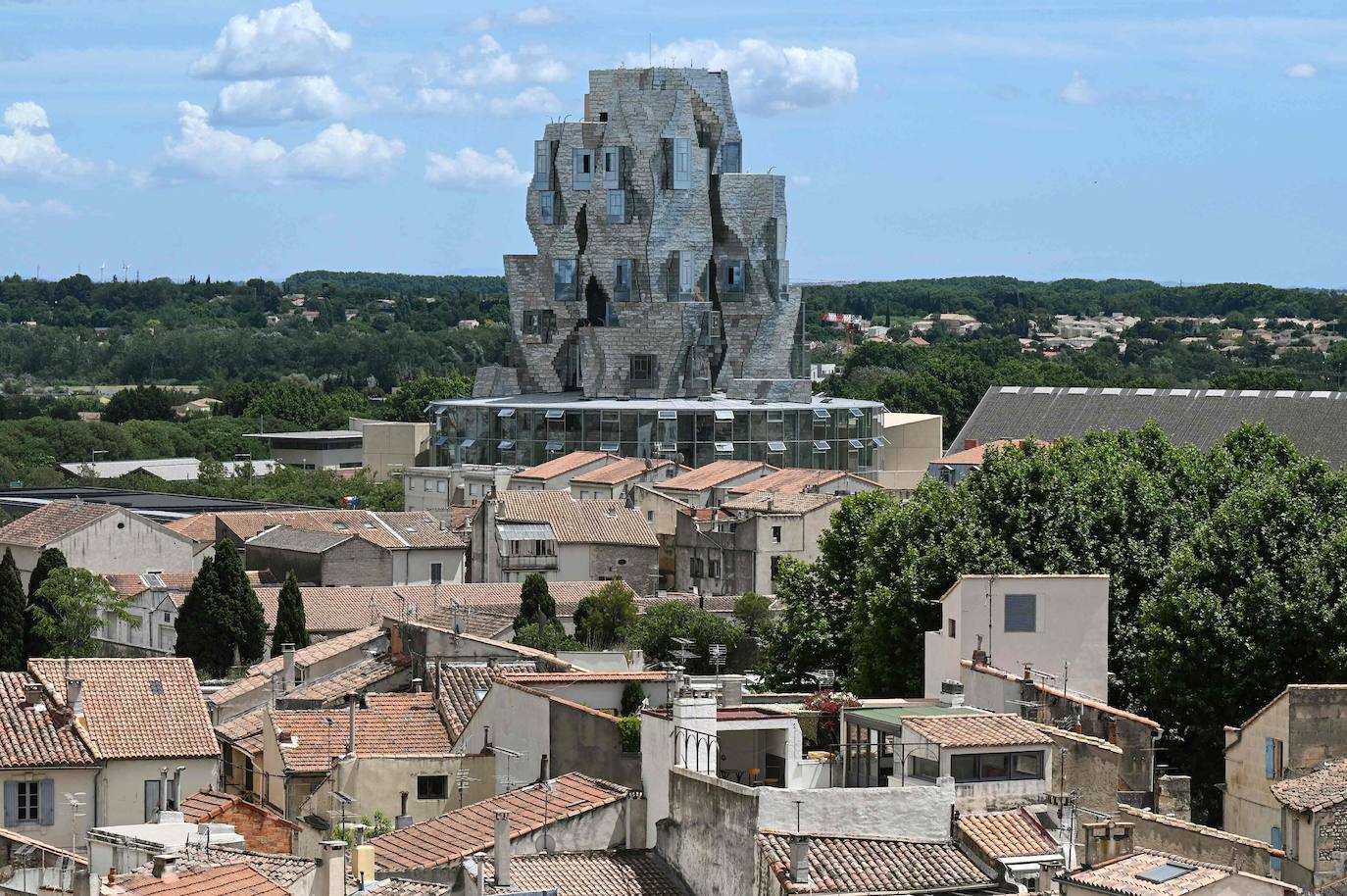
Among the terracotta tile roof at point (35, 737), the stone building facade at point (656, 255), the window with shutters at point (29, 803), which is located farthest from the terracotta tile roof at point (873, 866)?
the stone building facade at point (656, 255)

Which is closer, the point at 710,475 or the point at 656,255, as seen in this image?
the point at 710,475

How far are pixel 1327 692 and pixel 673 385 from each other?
73.5 m

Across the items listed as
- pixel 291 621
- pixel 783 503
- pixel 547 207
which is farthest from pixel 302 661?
pixel 547 207

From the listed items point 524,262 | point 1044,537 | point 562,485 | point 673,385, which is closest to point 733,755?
point 1044,537

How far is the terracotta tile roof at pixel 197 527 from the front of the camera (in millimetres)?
74500

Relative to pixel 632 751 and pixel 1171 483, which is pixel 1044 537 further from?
pixel 632 751

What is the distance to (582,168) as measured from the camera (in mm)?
104375

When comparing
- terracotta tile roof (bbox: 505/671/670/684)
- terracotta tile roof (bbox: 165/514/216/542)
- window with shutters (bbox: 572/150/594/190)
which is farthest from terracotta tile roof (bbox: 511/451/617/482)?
terracotta tile roof (bbox: 505/671/670/684)

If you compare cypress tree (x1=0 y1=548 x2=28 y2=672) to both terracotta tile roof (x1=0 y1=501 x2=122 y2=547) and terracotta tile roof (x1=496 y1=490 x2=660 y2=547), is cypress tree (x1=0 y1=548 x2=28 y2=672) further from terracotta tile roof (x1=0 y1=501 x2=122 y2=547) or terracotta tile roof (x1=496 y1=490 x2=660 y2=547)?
terracotta tile roof (x1=496 y1=490 x2=660 y2=547)

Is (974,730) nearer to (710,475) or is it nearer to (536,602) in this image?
(536,602)

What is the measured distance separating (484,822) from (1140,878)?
254 inches

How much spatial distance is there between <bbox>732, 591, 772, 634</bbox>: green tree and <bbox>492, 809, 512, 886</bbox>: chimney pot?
1579 inches

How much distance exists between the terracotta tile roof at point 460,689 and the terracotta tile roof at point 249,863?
670 centimetres

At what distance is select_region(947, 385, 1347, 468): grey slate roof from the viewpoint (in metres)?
103
